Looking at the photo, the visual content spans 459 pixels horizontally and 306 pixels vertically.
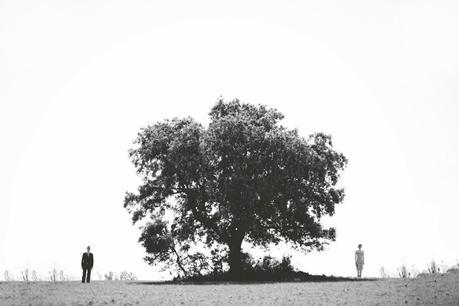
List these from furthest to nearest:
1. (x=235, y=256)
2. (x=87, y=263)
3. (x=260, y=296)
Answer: (x=235, y=256)
(x=87, y=263)
(x=260, y=296)

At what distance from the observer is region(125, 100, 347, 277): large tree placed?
1539 inches

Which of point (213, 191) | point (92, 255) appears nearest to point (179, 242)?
point (213, 191)

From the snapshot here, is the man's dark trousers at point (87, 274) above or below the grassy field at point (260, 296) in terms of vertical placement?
above

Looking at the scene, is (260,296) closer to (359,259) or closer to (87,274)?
(87,274)

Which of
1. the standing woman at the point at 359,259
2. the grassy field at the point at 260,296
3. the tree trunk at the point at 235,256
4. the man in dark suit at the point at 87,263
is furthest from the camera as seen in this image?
the tree trunk at the point at 235,256

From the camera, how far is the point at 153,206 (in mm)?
43688

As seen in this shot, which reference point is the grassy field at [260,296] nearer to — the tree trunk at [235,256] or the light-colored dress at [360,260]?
the light-colored dress at [360,260]

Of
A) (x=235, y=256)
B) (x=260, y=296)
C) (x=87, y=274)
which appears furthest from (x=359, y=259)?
(x=87, y=274)

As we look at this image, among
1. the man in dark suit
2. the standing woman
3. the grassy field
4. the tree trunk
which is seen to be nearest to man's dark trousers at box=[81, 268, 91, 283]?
the man in dark suit

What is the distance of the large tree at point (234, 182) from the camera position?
39.1 meters

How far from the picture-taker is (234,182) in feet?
126

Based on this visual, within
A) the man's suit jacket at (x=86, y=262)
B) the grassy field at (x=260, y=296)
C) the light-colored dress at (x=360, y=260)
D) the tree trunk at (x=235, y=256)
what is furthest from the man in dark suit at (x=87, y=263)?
the light-colored dress at (x=360, y=260)

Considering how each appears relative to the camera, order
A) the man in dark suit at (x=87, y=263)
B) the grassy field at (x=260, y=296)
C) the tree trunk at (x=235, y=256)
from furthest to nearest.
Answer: the tree trunk at (x=235, y=256), the man in dark suit at (x=87, y=263), the grassy field at (x=260, y=296)

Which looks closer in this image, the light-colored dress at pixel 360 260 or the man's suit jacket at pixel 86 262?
the man's suit jacket at pixel 86 262
